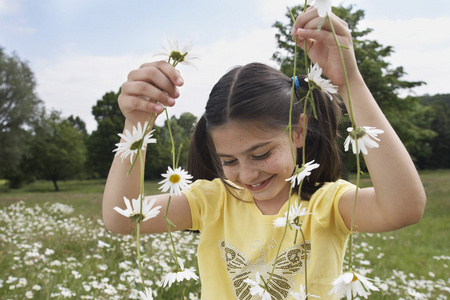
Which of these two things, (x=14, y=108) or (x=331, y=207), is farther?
(x=14, y=108)

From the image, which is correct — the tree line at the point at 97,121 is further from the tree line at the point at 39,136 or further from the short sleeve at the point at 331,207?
the short sleeve at the point at 331,207

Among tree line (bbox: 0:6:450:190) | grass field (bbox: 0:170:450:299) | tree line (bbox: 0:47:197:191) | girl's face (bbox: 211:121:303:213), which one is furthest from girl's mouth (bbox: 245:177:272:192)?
tree line (bbox: 0:47:197:191)

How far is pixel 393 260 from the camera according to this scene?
4152 mm

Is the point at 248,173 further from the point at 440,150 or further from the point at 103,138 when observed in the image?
the point at 440,150

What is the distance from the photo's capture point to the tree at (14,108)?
21.8 metres

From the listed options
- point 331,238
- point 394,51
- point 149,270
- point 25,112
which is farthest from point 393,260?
point 25,112

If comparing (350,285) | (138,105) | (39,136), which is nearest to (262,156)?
(138,105)

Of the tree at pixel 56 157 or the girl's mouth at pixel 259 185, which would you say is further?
the tree at pixel 56 157

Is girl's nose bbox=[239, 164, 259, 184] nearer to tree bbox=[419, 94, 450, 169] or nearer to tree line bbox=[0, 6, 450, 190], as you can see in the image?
tree line bbox=[0, 6, 450, 190]

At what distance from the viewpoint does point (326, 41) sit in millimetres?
854

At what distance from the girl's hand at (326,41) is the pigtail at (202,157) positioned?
0.89 m

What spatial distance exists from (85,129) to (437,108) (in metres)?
47.0

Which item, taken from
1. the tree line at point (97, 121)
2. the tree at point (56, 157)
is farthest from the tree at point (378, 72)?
the tree at point (56, 157)

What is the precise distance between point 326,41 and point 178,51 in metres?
0.32
